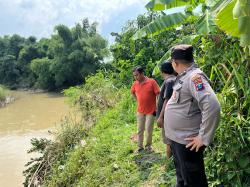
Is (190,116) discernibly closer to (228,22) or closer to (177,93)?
(177,93)

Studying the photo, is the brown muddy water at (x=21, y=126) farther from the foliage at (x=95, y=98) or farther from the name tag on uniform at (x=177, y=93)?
the name tag on uniform at (x=177, y=93)

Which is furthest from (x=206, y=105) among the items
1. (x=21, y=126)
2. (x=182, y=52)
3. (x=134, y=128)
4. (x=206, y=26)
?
(x=21, y=126)

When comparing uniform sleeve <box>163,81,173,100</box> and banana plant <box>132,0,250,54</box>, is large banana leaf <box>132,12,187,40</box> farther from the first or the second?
uniform sleeve <box>163,81,173,100</box>

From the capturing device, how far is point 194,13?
21.4 ft

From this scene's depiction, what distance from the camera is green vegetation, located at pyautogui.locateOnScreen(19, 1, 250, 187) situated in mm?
3674

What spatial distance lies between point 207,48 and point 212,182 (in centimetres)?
155

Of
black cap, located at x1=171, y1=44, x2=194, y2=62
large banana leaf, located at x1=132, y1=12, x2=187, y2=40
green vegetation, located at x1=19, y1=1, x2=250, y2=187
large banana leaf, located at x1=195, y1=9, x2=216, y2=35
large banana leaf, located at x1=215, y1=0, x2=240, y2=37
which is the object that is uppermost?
large banana leaf, located at x1=132, y1=12, x2=187, y2=40

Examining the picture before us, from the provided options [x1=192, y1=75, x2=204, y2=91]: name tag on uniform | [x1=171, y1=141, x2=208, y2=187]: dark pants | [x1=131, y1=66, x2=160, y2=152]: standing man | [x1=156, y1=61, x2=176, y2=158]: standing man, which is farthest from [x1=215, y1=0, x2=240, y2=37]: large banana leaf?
[x1=131, y1=66, x2=160, y2=152]: standing man

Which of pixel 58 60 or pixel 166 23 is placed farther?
pixel 58 60

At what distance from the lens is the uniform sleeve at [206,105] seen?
2.85 meters

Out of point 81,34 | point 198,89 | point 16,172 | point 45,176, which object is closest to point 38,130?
point 16,172

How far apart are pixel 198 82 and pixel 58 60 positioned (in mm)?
31814

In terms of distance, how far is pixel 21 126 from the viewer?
19.6 meters

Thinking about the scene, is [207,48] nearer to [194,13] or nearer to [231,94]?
[231,94]
